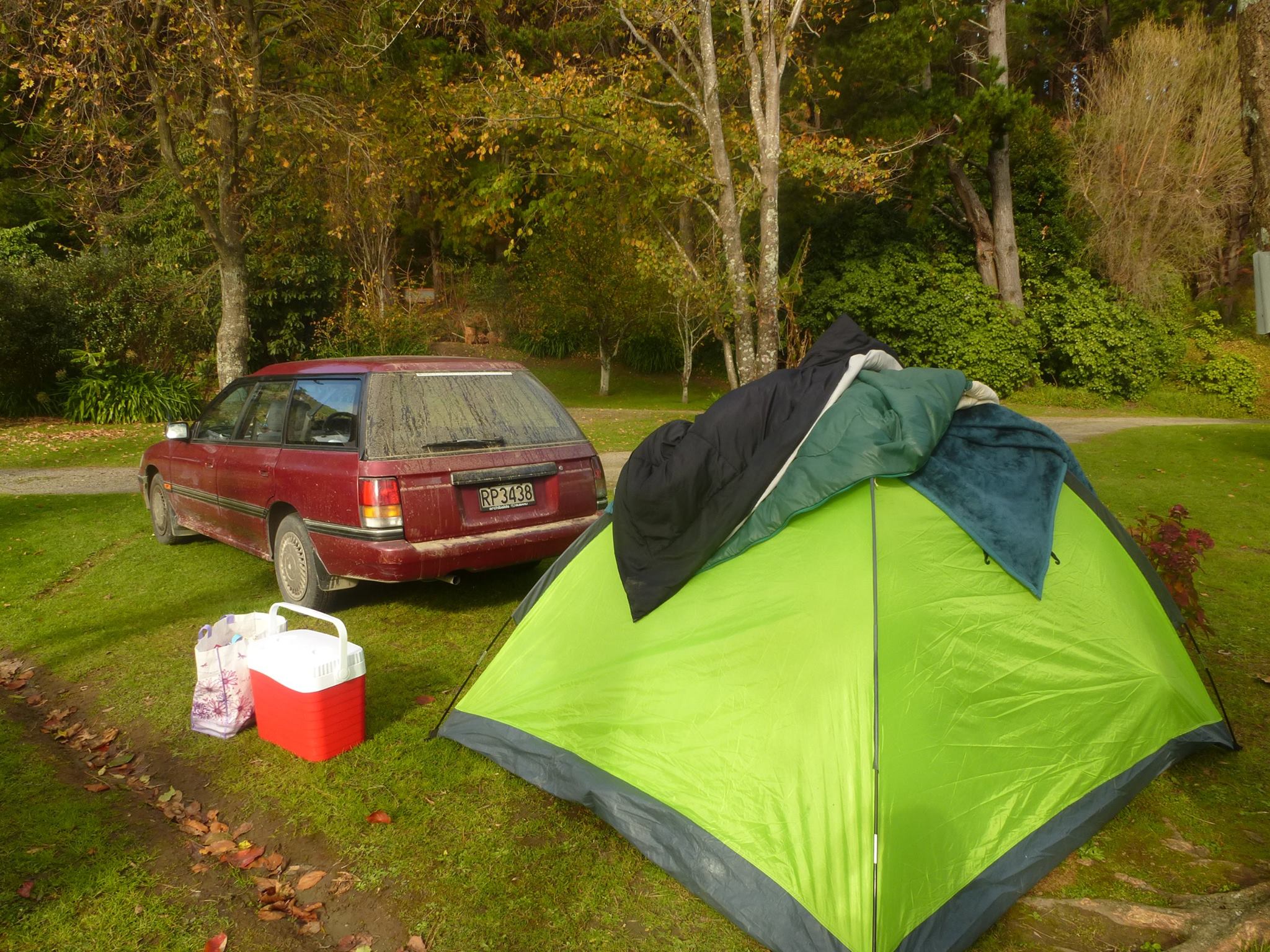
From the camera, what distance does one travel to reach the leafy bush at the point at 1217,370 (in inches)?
800

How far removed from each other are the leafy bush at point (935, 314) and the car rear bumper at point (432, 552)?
57.1ft

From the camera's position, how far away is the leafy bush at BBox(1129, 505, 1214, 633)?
4559 mm

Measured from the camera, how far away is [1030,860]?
302cm

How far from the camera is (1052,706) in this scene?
3270 millimetres

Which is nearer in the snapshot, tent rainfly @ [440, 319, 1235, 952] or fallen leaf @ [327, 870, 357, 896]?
tent rainfly @ [440, 319, 1235, 952]

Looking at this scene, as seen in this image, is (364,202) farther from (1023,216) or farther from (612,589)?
(1023,216)

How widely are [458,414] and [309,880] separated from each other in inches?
122

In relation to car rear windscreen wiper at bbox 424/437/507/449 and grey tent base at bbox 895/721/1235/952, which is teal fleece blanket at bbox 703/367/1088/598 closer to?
grey tent base at bbox 895/721/1235/952

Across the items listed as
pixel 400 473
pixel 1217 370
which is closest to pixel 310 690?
pixel 400 473

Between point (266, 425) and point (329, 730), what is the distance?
3.03 metres

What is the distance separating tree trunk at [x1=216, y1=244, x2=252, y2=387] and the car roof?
7781 mm

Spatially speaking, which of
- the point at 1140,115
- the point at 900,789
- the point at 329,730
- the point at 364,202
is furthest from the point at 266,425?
the point at 1140,115

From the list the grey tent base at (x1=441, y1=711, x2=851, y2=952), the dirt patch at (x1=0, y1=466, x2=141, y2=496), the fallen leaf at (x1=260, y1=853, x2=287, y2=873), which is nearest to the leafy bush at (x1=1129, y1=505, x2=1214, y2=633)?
the grey tent base at (x1=441, y1=711, x2=851, y2=952)

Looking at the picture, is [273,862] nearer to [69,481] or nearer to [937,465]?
[937,465]
